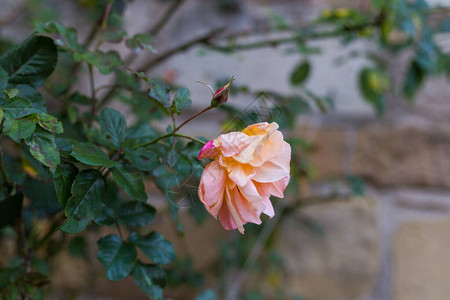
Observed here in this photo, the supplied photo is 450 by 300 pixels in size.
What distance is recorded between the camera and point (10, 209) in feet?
1.25

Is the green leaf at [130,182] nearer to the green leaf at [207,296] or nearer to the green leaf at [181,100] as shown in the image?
the green leaf at [181,100]

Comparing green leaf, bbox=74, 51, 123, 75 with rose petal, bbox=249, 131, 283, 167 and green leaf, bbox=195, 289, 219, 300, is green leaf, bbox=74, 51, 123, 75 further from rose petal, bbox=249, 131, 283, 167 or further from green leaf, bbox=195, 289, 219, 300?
green leaf, bbox=195, 289, 219, 300

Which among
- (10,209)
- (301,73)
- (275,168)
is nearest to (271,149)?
(275,168)

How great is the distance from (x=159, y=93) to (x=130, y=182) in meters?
0.07

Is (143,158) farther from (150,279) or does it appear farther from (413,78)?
(413,78)

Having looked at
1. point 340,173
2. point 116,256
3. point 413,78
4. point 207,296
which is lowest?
point 340,173

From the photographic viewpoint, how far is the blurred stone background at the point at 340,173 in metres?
0.93

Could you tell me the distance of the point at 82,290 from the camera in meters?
0.95

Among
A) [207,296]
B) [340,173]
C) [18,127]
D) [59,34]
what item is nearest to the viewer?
[18,127]

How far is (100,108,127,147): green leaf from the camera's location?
1.16 feet

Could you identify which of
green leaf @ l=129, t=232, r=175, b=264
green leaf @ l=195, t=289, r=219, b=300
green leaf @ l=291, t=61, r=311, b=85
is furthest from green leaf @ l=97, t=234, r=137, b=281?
green leaf @ l=291, t=61, r=311, b=85

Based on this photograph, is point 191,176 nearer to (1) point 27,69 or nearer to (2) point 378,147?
(1) point 27,69

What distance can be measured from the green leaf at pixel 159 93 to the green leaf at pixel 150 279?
151mm

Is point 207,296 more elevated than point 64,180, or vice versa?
point 64,180
